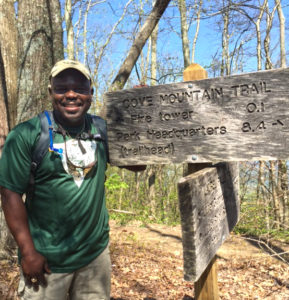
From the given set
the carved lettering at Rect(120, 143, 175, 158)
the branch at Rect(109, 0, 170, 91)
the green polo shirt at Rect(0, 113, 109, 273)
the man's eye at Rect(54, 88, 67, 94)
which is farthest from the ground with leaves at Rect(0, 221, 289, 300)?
the branch at Rect(109, 0, 170, 91)

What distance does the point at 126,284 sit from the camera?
4.09m

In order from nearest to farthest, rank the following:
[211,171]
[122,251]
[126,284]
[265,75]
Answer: [265,75], [211,171], [126,284], [122,251]

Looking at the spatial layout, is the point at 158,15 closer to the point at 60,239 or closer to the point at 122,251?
the point at 122,251

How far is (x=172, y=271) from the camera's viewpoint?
446cm

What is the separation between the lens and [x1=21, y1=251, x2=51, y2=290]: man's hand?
5.55 ft

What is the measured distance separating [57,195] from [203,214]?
896 millimetres

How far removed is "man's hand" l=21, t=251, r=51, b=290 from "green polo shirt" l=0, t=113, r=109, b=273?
4 centimetres

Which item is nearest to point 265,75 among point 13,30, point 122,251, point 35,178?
point 35,178

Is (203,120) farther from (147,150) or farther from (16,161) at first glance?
(16,161)

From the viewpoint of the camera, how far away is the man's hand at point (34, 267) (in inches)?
66.6

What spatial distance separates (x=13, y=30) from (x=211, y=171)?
Answer: 381cm

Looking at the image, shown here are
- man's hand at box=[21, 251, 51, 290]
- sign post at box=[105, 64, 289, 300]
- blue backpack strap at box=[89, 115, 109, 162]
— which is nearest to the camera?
sign post at box=[105, 64, 289, 300]

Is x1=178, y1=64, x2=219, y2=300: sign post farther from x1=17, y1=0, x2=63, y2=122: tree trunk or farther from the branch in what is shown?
the branch

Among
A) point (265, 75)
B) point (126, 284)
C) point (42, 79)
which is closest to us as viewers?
point (265, 75)
